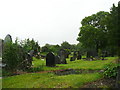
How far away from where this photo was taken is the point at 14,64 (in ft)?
38.4

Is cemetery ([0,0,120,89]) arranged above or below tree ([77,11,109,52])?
below

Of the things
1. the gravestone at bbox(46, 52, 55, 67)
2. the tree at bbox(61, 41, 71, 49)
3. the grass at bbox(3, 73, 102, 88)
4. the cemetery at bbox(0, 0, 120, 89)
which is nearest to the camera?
the cemetery at bbox(0, 0, 120, 89)

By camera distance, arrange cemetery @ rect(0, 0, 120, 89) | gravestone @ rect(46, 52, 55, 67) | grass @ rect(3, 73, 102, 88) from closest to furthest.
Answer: cemetery @ rect(0, 0, 120, 89), grass @ rect(3, 73, 102, 88), gravestone @ rect(46, 52, 55, 67)

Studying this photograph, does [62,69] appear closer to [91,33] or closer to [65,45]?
[91,33]

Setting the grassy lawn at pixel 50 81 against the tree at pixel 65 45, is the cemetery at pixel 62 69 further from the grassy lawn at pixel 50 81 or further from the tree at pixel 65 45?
the tree at pixel 65 45

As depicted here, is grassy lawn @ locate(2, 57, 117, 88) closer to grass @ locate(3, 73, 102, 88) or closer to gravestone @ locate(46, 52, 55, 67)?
grass @ locate(3, 73, 102, 88)

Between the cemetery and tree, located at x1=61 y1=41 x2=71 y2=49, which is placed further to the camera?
tree, located at x1=61 y1=41 x2=71 y2=49

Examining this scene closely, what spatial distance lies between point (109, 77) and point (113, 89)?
1973 millimetres

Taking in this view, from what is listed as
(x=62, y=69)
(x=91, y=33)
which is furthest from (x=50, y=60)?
(x=91, y=33)

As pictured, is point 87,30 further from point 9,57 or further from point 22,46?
point 9,57

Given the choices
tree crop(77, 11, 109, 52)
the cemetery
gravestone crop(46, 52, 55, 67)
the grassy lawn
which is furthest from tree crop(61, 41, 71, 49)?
the grassy lawn

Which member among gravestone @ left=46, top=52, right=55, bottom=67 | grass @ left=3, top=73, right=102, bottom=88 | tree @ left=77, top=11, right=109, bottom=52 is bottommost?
grass @ left=3, top=73, right=102, bottom=88

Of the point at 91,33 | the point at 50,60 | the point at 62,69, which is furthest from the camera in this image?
the point at 91,33

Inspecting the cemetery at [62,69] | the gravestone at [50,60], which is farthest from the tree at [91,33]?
the gravestone at [50,60]
